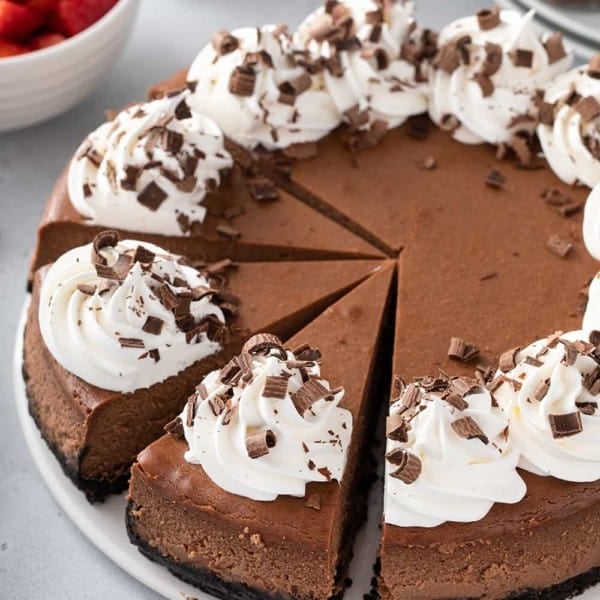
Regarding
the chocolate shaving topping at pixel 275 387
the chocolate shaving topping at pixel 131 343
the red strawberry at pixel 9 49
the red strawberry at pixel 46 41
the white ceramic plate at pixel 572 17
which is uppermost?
the red strawberry at pixel 9 49

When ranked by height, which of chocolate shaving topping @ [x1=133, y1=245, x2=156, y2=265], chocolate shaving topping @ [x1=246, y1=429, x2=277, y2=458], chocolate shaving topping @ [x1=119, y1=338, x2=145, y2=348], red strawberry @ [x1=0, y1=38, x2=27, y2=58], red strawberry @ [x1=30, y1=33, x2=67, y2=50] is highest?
red strawberry @ [x1=0, y1=38, x2=27, y2=58]

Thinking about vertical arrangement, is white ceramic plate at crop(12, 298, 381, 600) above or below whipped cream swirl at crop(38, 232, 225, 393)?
below

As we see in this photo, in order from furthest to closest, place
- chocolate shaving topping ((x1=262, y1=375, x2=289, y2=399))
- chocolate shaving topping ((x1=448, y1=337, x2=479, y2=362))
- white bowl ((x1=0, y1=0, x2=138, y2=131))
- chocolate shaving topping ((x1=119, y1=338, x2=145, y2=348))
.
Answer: white bowl ((x1=0, y1=0, x2=138, y2=131)) → chocolate shaving topping ((x1=448, y1=337, x2=479, y2=362)) → chocolate shaving topping ((x1=119, y1=338, x2=145, y2=348)) → chocolate shaving topping ((x1=262, y1=375, x2=289, y2=399))

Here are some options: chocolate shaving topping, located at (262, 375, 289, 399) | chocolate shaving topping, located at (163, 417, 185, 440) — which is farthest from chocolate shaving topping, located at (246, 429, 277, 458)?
chocolate shaving topping, located at (163, 417, 185, 440)

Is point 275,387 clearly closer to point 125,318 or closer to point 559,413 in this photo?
point 125,318

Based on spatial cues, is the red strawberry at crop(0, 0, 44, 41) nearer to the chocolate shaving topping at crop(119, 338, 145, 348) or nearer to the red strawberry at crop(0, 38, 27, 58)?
the red strawberry at crop(0, 38, 27, 58)

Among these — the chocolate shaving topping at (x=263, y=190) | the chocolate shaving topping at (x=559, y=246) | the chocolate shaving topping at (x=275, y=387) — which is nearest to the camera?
the chocolate shaving topping at (x=275, y=387)

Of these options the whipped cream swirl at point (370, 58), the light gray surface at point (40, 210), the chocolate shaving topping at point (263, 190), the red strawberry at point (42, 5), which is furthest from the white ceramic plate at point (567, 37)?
the red strawberry at point (42, 5)

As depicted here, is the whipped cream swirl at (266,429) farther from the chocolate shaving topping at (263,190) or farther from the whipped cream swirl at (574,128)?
the whipped cream swirl at (574,128)

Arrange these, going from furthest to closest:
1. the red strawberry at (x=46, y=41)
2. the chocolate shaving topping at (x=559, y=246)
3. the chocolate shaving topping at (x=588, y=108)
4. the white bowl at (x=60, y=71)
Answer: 1. the red strawberry at (x=46, y=41)
2. the white bowl at (x=60, y=71)
3. the chocolate shaving topping at (x=588, y=108)
4. the chocolate shaving topping at (x=559, y=246)
